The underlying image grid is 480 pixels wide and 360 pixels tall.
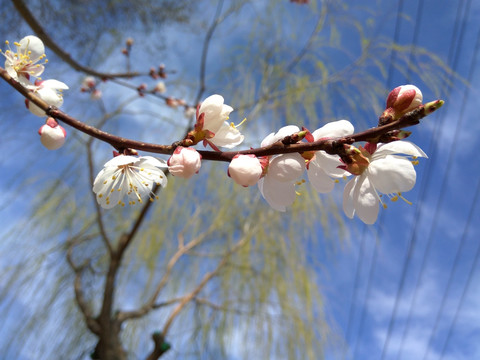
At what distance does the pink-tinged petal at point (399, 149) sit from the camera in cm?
44

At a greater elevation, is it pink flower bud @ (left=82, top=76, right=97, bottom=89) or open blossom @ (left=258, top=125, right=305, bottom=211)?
pink flower bud @ (left=82, top=76, right=97, bottom=89)

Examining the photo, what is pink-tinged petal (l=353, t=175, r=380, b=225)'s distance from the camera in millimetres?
451

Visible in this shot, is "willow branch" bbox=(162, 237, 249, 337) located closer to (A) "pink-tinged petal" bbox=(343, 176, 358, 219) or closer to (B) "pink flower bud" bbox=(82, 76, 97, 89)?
(B) "pink flower bud" bbox=(82, 76, 97, 89)

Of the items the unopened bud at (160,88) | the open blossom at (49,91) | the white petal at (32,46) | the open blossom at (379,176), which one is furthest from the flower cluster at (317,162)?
the unopened bud at (160,88)

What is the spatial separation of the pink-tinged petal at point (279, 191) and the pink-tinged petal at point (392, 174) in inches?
3.7

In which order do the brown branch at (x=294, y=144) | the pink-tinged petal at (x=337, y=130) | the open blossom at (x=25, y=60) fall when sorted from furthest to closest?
the open blossom at (x=25, y=60) < the pink-tinged petal at (x=337, y=130) < the brown branch at (x=294, y=144)

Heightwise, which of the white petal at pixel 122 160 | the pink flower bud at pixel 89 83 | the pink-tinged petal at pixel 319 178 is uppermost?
the pink flower bud at pixel 89 83

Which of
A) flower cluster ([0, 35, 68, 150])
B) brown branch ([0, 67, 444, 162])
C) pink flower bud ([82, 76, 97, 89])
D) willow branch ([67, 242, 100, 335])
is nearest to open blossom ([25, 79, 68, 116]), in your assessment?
flower cluster ([0, 35, 68, 150])

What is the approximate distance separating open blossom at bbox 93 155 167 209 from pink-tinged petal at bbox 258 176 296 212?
0.40ft

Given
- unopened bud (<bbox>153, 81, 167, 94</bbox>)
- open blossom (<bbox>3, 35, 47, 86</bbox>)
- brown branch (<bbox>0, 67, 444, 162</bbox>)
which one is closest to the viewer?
brown branch (<bbox>0, 67, 444, 162</bbox>)

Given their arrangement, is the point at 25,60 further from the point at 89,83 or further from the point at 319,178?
the point at 89,83

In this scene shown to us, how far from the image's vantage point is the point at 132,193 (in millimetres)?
642

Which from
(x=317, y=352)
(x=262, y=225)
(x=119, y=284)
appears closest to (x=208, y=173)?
(x=262, y=225)

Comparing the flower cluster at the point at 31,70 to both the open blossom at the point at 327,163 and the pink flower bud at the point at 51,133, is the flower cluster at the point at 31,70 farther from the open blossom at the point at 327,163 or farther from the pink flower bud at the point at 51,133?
the open blossom at the point at 327,163
